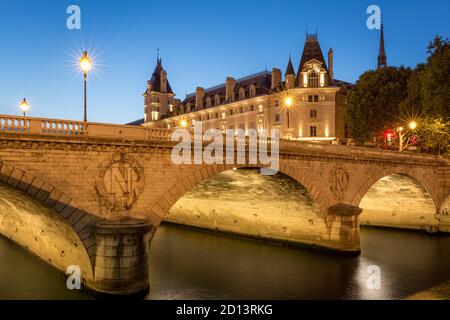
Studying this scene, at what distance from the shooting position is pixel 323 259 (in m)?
25.6

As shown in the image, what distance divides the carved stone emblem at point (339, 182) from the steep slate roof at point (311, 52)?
35740mm

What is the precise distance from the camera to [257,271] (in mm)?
23641

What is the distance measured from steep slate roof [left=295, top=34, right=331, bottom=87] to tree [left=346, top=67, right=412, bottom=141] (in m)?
9.13

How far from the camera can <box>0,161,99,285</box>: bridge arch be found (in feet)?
45.4

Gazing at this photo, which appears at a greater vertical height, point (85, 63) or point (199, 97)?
point (199, 97)

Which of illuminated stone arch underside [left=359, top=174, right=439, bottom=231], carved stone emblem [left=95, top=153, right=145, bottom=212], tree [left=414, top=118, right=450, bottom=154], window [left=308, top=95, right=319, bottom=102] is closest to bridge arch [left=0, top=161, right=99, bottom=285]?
carved stone emblem [left=95, top=153, right=145, bottom=212]

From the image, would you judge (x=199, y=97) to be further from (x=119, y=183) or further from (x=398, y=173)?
(x=119, y=183)

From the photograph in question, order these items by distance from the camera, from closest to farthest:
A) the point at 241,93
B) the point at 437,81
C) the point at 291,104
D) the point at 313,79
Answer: the point at 437,81
the point at 313,79
the point at 291,104
the point at 241,93

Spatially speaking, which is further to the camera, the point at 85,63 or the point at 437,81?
the point at 437,81

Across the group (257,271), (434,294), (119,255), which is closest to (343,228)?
(257,271)

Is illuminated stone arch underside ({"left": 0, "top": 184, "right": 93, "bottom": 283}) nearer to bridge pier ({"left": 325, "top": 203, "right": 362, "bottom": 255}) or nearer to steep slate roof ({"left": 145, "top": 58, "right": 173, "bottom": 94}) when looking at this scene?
bridge pier ({"left": 325, "top": 203, "right": 362, "bottom": 255})

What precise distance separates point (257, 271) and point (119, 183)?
11.7 metres

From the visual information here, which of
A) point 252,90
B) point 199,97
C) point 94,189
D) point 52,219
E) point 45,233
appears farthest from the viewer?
point 199,97
